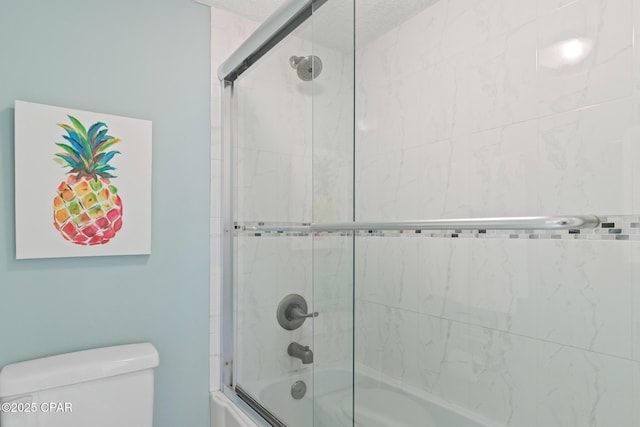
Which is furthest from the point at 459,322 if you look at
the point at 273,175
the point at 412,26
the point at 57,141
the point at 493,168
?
the point at 57,141

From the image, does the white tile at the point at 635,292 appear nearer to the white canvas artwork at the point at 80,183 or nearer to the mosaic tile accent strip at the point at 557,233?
the mosaic tile accent strip at the point at 557,233

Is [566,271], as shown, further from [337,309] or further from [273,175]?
[273,175]

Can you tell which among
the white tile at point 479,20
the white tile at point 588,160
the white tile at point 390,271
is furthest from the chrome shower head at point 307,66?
the white tile at point 588,160

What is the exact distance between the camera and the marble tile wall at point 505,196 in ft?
1.92

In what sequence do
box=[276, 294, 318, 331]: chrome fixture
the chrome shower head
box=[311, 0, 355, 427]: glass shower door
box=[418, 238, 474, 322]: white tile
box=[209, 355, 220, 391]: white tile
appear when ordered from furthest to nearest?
box=[209, 355, 220, 391]: white tile → box=[276, 294, 318, 331]: chrome fixture → the chrome shower head → box=[311, 0, 355, 427]: glass shower door → box=[418, 238, 474, 322]: white tile

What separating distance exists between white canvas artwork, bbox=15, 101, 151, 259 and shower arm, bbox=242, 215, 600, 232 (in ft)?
2.57

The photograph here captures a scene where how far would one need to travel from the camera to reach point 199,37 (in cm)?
166

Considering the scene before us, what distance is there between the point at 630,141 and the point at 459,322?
0.46 meters

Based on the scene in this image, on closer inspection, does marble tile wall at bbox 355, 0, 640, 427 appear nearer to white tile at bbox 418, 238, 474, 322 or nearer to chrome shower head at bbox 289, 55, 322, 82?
white tile at bbox 418, 238, 474, 322

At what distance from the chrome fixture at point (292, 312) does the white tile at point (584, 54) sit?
0.89m

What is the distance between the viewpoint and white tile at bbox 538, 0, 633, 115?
0.57 metres

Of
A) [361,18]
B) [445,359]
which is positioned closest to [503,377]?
[445,359]

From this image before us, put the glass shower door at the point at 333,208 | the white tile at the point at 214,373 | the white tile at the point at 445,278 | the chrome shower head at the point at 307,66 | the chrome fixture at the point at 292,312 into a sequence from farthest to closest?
the white tile at the point at 214,373 → the chrome fixture at the point at 292,312 → the chrome shower head at the point at 307,66 → the glass shower door at the point at 333,208 → the white tile at the point at 445,278

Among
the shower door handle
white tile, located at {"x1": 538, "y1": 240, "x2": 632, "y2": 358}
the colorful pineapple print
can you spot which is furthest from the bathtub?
the colorful pineapple print
